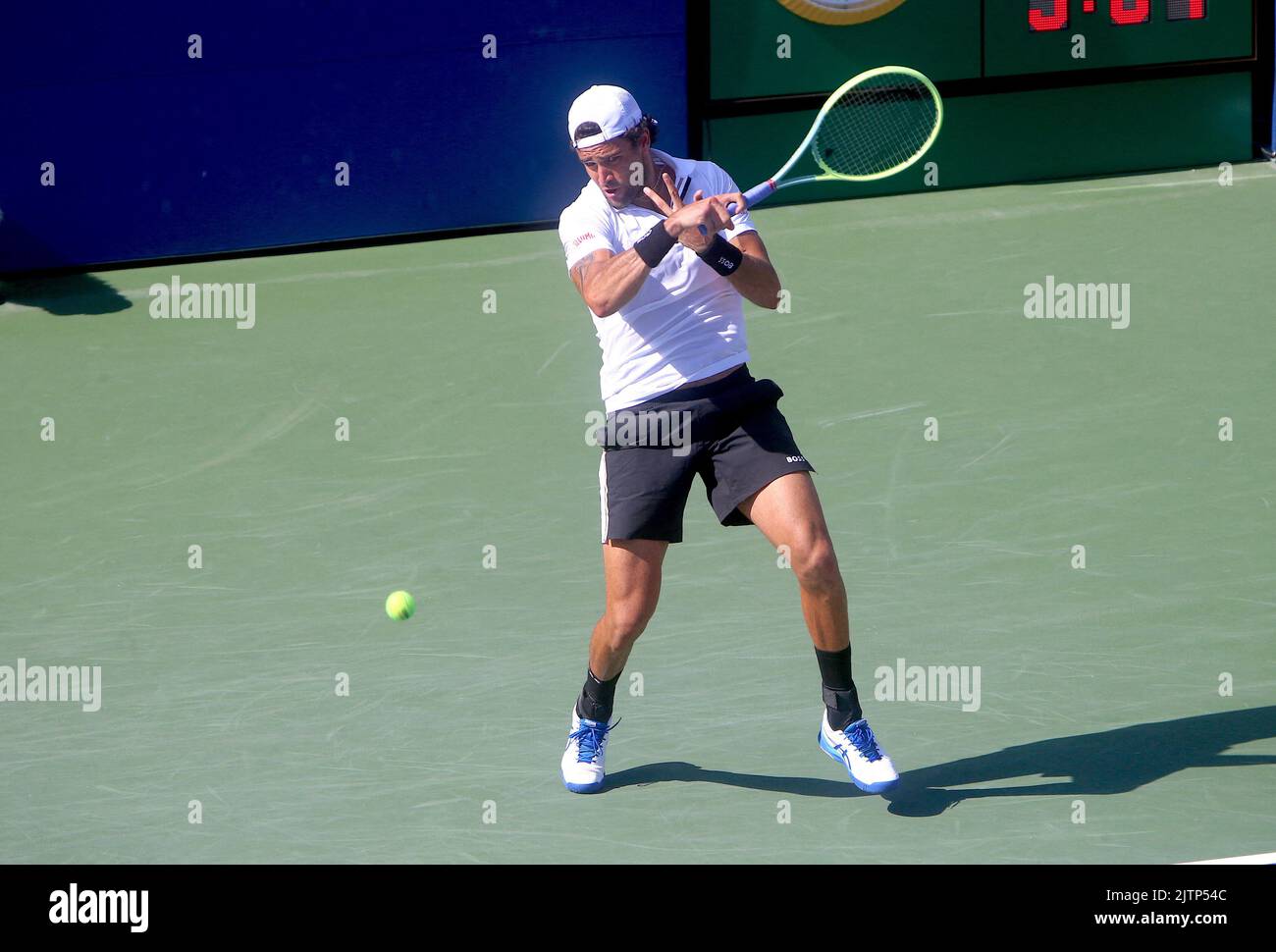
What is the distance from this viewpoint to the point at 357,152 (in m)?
12.1

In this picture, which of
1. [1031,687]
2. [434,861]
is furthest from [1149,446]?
[434,861]

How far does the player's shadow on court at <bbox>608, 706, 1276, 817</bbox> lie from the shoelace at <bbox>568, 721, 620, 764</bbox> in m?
0.13

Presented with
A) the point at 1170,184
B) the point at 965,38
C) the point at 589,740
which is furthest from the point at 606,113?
the point at 1170,184

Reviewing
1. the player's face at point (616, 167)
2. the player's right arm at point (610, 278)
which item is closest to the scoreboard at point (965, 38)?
the player's face at point (616, 167)

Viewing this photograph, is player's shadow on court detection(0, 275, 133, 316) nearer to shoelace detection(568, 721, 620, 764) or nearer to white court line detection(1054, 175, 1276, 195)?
white court line detection(1054, 175, 1276, 195)

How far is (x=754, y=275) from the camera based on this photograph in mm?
5500

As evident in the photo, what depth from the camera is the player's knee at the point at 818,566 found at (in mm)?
5395

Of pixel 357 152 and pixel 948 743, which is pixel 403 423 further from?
pixel 948 743

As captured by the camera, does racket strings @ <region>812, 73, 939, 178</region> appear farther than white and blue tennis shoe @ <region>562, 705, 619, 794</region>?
Yes

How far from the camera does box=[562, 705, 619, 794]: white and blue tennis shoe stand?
581 cm

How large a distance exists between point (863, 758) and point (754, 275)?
1.58 metres

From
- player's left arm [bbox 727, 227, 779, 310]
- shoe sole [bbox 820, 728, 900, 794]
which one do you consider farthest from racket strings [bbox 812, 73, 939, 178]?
shoe sole [bbox 820, 728, 900, 794]

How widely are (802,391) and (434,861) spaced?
457cm

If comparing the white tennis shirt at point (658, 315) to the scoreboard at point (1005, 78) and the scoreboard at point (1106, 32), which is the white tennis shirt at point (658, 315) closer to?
the scoreboard at point (1005, 78)
